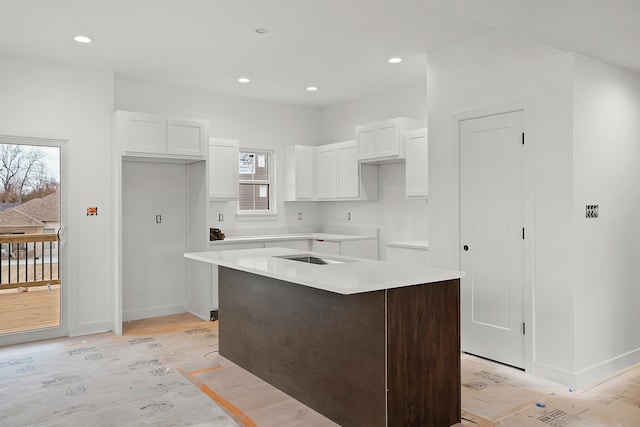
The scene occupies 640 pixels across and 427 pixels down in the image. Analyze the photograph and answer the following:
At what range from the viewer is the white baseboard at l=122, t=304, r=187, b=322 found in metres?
5.65

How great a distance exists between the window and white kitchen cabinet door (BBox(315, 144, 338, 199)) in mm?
691

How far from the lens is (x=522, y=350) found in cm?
378

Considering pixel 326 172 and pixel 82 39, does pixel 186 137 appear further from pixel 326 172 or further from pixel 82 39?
pixel 326 172

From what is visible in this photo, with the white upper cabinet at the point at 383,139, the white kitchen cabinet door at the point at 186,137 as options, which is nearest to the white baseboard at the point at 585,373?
the white upper cabinet at the point at 383,139

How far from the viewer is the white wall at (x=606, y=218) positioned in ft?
11.6

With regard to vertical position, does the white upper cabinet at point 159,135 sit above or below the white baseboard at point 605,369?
above

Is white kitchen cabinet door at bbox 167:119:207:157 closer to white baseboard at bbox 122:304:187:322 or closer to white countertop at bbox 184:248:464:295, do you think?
white baseboard at bbox 122:304:187:322

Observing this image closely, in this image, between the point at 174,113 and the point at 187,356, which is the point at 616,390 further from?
the point at 174,113

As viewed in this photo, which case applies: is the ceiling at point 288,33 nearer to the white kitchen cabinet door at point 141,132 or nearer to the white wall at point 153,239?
the white kitchen cabinet door at point 141,132

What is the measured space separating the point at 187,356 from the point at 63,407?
1.20 meters

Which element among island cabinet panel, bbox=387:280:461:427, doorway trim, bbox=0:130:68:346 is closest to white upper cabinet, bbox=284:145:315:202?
doorway trim, bbox=0:130:68:346

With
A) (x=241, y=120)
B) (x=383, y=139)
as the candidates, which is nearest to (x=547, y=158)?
(x=383, y=139)

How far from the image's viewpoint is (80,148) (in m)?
5.06

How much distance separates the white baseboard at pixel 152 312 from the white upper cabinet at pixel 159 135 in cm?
190
